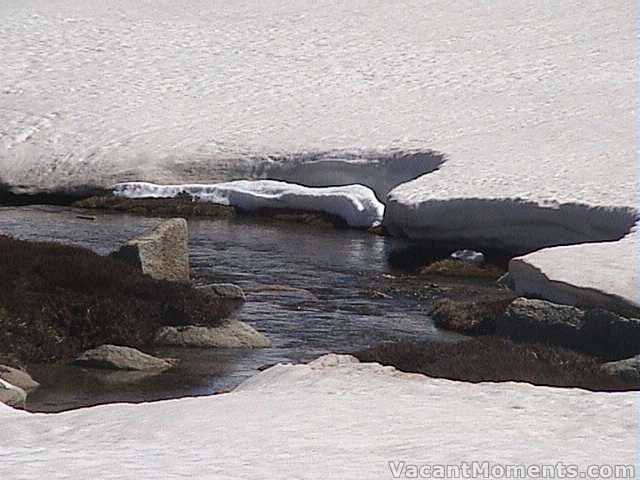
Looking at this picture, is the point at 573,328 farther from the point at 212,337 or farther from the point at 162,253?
the point at 162,253

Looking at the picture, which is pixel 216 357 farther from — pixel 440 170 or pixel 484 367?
pixel 440 170

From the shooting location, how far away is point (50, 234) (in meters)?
23.2

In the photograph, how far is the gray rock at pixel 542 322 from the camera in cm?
1517

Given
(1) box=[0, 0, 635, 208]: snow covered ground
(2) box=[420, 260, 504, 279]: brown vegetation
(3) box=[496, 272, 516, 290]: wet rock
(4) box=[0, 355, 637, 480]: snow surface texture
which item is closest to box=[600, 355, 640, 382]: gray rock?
(4) box=[0, 355, 637, 480]: snow surface texture

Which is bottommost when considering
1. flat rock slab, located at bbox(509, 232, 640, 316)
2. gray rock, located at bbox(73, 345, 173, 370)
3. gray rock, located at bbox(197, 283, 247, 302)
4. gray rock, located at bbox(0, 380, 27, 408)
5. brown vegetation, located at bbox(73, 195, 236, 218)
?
brown vegetation, located at bbox(73, 195, 236, 218)

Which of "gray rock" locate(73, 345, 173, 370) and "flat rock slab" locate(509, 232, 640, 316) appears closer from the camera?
"gray rock" locate(73, 345, 173, 370)

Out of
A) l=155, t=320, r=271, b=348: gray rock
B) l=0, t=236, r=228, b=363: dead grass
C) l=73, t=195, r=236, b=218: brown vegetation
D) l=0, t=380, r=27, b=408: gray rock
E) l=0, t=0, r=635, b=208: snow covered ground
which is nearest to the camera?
l=0, t=380, r=27, b=408: gray rock

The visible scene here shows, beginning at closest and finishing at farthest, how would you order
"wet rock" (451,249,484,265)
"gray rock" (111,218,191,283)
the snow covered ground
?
1. "gray rock" (111,218,191,283)
2. "wet rock" (451,249,484,265)
3. the snow covered ground

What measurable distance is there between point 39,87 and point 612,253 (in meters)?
22.6

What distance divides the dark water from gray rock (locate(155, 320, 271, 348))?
0.18m

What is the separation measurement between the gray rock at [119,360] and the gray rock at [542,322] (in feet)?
13.3

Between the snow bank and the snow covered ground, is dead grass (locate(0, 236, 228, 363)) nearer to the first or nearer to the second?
the snow covered ground

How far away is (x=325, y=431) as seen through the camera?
30.0 feet

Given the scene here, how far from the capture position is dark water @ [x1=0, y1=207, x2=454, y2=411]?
13.3 meters
